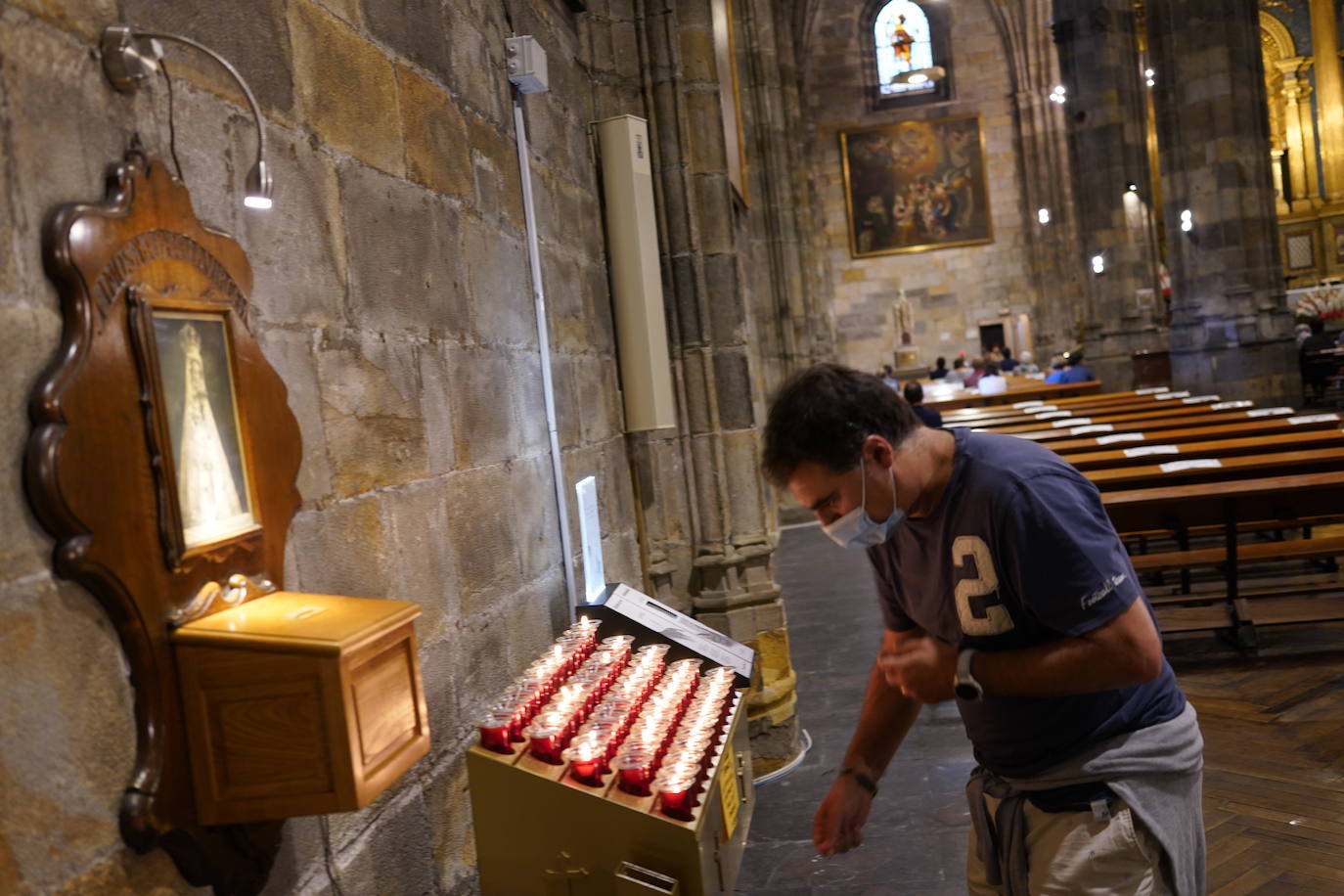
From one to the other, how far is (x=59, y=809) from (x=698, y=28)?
16.0ft

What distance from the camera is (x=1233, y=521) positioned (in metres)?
6.14

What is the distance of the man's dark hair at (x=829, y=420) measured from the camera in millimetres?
2045

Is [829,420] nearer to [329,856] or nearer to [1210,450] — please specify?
[329,856]

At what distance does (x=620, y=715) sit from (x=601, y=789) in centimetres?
39

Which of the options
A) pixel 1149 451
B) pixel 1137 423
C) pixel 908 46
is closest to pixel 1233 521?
pixel 1149 451

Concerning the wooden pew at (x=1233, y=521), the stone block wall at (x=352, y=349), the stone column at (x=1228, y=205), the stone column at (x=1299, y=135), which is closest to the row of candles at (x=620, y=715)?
the stone block wall at (x=352, y=349)

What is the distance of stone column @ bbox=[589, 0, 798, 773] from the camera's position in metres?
5.45

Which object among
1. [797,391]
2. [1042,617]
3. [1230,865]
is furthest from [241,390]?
[1230,865]

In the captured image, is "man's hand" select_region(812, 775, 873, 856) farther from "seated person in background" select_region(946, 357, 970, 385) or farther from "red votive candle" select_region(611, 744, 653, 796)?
"seated person in background" select_region(946, 357, 970, 385)

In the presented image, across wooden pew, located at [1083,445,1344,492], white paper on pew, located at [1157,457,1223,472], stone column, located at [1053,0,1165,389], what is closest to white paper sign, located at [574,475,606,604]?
wooden pew, located at [1083,445,1344,492]

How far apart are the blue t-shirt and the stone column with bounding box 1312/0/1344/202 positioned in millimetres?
30608

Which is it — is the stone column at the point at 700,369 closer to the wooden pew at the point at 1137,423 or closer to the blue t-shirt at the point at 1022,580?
the blue t-shirt at the point at 1022,580

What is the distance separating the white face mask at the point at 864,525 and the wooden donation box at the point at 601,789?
0.62m

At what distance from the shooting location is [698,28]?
5.56 meters
